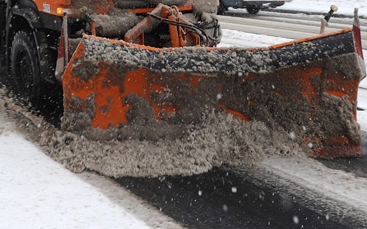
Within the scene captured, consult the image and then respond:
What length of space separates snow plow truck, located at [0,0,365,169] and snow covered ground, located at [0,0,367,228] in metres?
0.41

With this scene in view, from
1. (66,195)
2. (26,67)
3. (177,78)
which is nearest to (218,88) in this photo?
(177,78)

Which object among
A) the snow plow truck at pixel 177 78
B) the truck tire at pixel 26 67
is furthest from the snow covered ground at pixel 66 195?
the truck tire at pixel 26 67

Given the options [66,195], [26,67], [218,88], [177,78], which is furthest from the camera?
[26,67]

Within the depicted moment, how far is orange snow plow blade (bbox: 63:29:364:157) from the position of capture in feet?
12.9

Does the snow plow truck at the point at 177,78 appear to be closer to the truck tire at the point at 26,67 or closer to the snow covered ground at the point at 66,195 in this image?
the truck tire at the point at 26,67

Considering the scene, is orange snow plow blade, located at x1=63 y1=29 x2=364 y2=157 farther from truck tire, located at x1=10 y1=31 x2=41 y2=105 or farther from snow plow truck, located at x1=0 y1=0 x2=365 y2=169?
truck tire, located at x1=10 y1=31 x2=41 y2=105

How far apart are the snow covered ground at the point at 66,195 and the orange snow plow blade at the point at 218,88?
1.38 ft

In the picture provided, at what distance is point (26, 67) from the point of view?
17.4 feet

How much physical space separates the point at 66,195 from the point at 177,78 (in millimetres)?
1271

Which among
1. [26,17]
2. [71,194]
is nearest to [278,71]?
[71,194]

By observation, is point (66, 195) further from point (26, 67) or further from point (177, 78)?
point (26, 67)

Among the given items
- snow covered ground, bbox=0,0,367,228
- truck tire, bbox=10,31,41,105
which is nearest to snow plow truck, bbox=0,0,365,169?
truck tire, bbox=10,31,41,105

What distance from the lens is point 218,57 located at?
4.08 meters

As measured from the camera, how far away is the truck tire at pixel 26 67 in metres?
4.98
